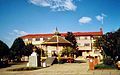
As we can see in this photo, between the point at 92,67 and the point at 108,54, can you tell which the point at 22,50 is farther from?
the point at 92,67

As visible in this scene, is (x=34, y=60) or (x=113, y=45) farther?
(x=34, y=60)

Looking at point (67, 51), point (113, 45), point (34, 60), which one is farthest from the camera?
point (67, 51)

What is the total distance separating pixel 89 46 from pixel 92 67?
64133mm

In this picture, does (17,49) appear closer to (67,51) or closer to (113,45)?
(67,51)

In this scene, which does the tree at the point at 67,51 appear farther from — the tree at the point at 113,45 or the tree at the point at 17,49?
the tree at the point at 113,45

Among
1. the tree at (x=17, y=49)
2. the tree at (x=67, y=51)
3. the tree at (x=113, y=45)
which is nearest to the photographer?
the tree at (x=113, y=45)

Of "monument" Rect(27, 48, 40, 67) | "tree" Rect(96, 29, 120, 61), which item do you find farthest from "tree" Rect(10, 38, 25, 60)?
"tree" Rect(96, 29, 120, 61)

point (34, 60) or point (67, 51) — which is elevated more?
point (67, 51)

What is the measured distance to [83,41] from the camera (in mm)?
90750

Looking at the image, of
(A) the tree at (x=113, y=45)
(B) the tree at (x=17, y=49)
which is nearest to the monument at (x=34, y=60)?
(A) the tree at (x=113, y=45)

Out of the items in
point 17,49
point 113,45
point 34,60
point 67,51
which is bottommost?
point 34,60

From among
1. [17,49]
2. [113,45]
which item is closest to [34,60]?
[113,45]

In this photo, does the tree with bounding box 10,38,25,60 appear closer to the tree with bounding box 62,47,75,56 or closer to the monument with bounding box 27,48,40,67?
the tree with bounding box 62,47,75,56

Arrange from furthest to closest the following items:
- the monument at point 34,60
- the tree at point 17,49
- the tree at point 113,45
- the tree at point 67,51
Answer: the tree at point 67,51 → the tree at point 17,49 → the monument at point 34,60 → the tree at point 113,45
